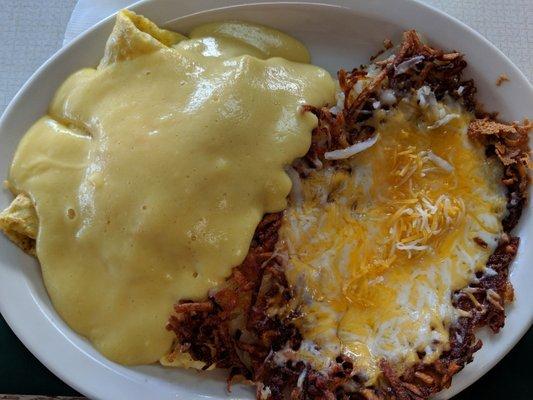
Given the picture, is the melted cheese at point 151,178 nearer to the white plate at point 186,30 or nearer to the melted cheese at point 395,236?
the white plate at point 186,30

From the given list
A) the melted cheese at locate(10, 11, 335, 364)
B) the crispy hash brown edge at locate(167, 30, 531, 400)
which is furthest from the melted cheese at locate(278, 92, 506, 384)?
the melted cheese at locate(10, 11, 335, 364)

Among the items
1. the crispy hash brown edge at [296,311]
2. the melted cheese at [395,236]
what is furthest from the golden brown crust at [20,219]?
the melted cheese at [395,236]

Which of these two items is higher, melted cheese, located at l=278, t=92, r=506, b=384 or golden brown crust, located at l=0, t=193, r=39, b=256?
melted cheese, located at l=278, t=92, r=506, b=384

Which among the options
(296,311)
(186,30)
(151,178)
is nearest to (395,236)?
(296,311)

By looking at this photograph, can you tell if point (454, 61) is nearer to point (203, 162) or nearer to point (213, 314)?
point (203, 162)

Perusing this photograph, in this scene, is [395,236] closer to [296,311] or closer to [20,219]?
[296,311]

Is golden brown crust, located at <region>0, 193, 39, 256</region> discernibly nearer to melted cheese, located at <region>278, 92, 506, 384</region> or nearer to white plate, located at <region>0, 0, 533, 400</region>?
white plate, located at <region>0, 0, 533, 400</region>
